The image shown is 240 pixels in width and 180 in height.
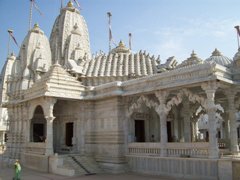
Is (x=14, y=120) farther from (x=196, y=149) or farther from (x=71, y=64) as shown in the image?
(x=196, y=149)

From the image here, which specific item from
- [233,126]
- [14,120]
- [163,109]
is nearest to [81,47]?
[14,120]

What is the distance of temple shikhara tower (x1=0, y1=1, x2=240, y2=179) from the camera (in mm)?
13086

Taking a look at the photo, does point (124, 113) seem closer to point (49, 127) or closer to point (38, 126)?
point (49, 127)

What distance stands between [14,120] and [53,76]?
812cm

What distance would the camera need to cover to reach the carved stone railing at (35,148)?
17452 mm

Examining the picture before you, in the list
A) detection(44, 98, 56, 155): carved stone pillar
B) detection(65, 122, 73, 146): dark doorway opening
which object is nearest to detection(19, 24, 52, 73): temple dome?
detection(65, 122, 73, 146): dark doorway opening

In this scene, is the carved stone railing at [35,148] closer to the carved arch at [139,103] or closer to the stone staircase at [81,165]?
the stone staircase at [81,165]

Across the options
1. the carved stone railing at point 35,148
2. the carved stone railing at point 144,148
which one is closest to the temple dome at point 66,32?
the carved stone railing at point 35,148

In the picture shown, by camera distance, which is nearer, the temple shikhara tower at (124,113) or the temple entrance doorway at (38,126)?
the temple shikhara tower at (124,113)

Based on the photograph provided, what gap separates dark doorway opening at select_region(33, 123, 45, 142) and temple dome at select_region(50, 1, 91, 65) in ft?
24.7

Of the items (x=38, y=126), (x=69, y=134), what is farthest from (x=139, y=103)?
(x=38, y=126)

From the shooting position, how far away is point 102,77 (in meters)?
21.1

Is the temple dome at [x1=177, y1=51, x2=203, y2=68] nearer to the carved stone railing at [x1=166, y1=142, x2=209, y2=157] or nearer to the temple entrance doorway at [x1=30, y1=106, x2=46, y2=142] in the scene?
the carved stone railing at [x1=166, y1=142, x2=209, y2=157]

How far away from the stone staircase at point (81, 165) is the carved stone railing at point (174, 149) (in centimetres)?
233
